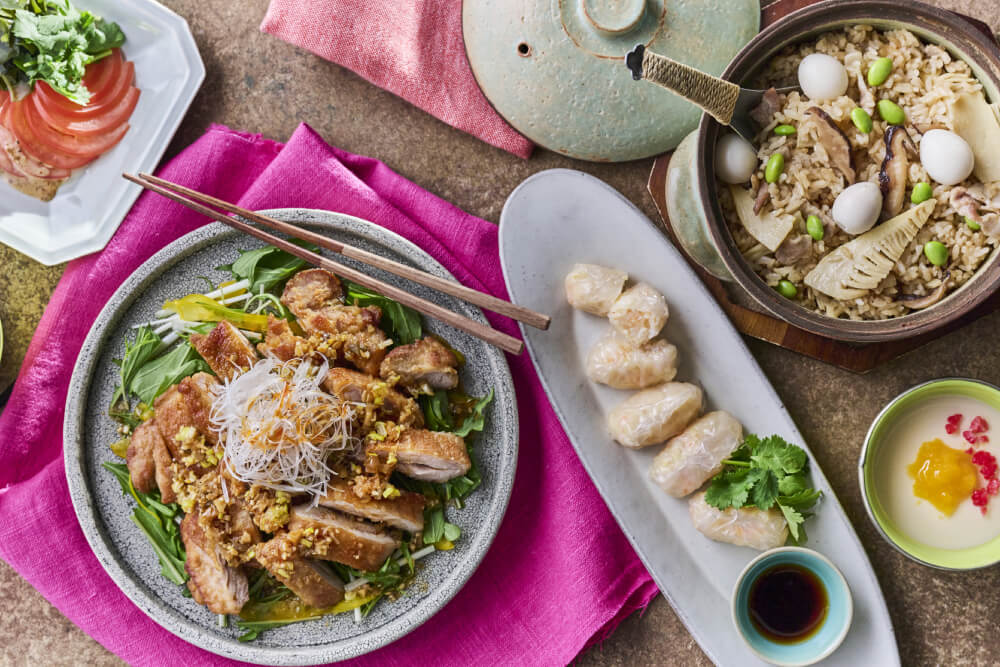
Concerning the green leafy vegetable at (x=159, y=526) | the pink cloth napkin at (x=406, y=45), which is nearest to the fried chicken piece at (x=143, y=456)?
the green leafy vegetable at (x=159, y=526)

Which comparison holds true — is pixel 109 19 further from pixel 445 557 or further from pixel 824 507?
pixel 824 507

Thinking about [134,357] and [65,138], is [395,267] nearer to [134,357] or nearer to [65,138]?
[134,357]

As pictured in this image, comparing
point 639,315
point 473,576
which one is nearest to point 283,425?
point 473,576

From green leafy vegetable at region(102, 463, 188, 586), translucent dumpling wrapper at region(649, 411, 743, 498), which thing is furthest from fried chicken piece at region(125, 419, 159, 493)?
translucent dumpling wrapper at region(649, 411, 743, 498)

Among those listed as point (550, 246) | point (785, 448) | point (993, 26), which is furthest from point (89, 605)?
point (993, 26)

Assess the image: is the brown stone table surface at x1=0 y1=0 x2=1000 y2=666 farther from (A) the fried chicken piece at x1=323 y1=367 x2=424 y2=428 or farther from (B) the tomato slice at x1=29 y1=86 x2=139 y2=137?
(A) the fried chicken piece at x1=323 y1=367 x2=424 y2=428
